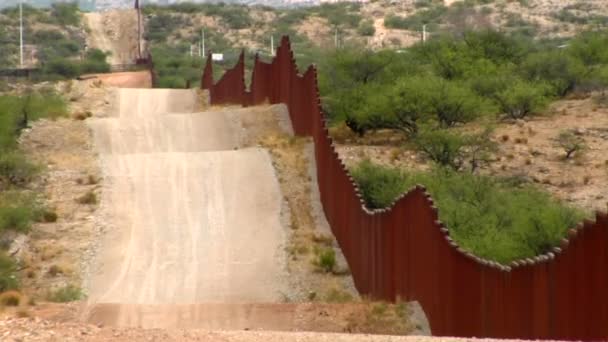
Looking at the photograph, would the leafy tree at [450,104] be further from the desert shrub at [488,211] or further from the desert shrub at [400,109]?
the desert shrub at [488,211]

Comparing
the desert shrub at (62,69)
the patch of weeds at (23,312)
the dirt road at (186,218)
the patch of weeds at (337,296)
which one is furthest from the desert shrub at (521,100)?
the desert shrub at (62,69)

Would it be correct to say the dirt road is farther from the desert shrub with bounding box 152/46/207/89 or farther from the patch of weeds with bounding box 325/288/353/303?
the desert shrub with bounding box 152/46/207/89

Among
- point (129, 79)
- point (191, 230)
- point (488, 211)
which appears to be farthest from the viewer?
point (129, 79)

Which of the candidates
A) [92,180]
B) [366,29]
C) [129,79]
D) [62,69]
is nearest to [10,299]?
[92,180]

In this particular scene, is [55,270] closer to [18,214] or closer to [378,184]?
[18,214]

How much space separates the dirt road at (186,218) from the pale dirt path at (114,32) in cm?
7887

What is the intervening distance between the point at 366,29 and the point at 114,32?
24831 mm

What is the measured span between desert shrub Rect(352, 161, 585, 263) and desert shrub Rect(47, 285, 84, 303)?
20.9ft

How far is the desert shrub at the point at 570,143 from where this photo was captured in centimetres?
4206

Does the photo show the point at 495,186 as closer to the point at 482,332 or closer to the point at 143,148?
the point at 143,148

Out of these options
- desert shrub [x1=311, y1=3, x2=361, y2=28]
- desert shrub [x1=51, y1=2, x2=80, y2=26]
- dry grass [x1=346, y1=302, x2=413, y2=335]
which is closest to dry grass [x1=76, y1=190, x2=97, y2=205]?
dry grass [x1=346, y1=302, x2=413, y2=335]

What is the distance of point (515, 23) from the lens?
116 metres

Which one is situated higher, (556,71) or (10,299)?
(556,71)

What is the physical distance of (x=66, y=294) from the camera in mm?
26000
